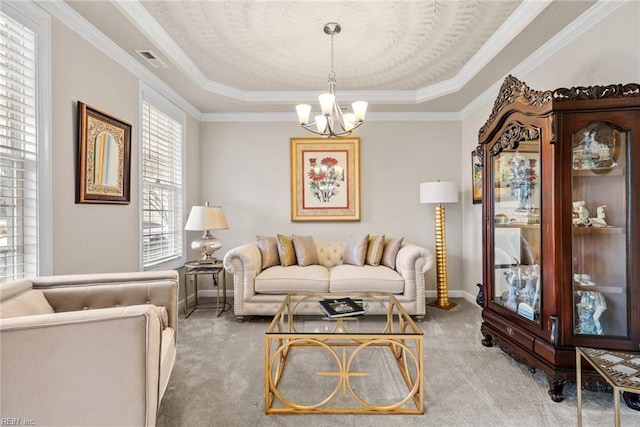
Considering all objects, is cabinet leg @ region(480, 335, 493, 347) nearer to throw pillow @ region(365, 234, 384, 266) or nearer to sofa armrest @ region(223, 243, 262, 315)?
throw pillow @ region(365, 234, 384, 266)

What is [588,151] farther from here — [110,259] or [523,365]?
[110,259]

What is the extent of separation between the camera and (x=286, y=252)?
3.58 meters

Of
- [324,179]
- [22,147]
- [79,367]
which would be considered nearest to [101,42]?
Answer: [22,147]

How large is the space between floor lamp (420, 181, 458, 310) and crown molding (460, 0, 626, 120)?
114 cm

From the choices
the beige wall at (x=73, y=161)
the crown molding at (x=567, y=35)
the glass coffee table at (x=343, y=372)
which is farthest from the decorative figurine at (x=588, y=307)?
the beige wall at (x=73, y=161)

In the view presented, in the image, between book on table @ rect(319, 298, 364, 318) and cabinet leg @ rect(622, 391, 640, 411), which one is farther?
book on table @ rect(319, 298, 364, 318)

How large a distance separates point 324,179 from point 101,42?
2.70 metres

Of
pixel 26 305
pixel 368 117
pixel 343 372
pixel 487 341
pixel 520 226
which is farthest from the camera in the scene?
pixel 368 117

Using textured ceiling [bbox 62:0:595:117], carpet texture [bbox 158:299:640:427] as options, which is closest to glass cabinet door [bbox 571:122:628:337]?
carpet texture [bbox 158:299:640:427]

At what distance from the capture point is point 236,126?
418cm

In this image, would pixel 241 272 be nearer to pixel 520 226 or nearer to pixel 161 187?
pixel 161 187

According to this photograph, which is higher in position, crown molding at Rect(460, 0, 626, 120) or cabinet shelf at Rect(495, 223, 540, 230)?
crown molding at Rect(460, 0, 626, 120)

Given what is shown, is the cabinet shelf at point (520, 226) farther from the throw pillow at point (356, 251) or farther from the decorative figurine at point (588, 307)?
the throw pillow at point (356, 251)

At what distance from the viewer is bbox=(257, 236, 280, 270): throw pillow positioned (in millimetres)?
3506
